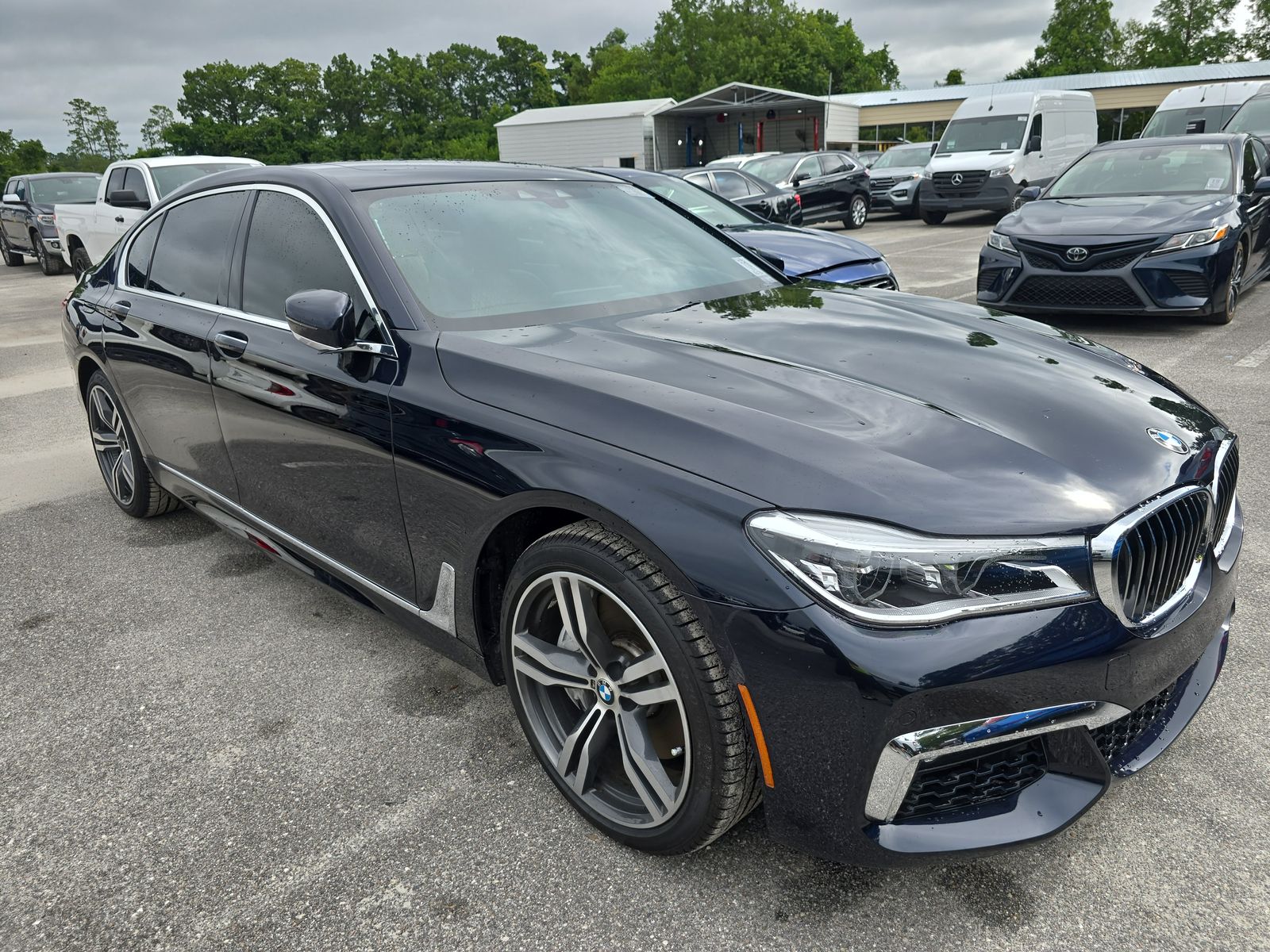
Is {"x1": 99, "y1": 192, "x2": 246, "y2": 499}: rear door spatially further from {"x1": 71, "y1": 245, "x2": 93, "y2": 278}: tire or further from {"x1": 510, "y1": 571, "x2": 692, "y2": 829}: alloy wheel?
{"x1": 71, "y1": 245, "x2": 93, "y2": 278}: tire

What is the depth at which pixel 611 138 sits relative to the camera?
45656mm

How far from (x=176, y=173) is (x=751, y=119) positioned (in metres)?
45.2

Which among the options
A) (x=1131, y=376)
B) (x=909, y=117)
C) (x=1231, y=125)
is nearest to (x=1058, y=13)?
(x=909, y=117)

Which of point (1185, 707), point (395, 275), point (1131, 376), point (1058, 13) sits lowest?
point (1185, 707)

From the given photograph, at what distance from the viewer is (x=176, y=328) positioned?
3436mm

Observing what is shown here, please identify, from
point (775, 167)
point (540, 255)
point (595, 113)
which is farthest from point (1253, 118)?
point (595, 113)

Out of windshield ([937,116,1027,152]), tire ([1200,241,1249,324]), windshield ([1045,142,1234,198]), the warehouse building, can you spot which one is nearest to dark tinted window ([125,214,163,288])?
tire ([1200,241,1249,324])

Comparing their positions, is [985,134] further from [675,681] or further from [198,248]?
[675,681]

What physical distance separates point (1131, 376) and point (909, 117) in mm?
56274

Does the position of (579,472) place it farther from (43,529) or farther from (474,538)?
(43,529)

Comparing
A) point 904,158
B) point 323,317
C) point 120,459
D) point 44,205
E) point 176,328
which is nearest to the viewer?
point 323,317

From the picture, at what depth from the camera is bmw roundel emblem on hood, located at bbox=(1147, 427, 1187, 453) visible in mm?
2102

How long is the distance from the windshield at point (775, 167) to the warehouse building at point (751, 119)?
89.2 feet

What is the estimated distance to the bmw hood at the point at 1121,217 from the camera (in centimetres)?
712
